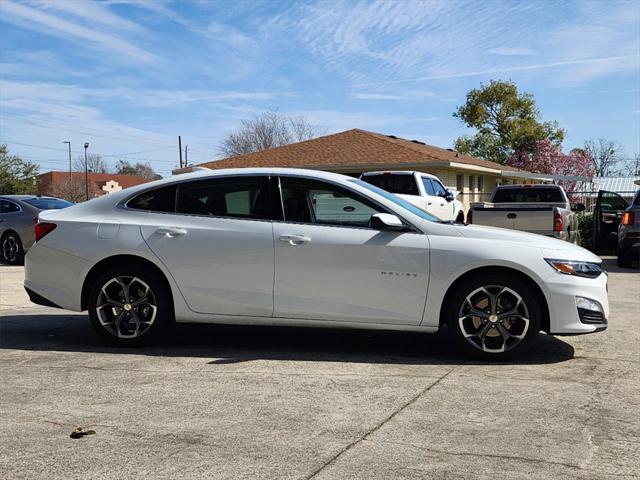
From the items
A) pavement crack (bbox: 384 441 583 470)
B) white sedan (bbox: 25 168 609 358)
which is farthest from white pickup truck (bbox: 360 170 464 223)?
pavement crack (bbox: 384 441 583 470)

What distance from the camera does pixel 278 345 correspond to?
20.6ft

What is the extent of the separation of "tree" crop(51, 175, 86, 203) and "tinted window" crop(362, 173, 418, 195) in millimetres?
54180

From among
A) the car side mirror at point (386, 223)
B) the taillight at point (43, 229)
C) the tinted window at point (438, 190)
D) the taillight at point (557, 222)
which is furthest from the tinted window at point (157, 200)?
the tinted window at point (438, 190)

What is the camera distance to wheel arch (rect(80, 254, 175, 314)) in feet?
19.6

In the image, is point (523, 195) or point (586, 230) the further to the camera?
point (586, 230)

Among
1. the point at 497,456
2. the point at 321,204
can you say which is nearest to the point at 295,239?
the point at 321,204

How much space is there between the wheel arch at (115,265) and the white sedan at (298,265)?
0.4 inches

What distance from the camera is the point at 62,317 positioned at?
26.1 ft

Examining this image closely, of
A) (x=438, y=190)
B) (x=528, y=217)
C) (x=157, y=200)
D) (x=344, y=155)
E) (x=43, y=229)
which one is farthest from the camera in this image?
(x=344, y=155)

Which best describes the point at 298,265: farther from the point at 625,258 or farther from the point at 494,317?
the point at 625,258

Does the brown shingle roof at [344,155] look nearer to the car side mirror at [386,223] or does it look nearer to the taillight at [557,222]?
the taillight at [557,222]

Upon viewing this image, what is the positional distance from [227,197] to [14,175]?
57.3 m

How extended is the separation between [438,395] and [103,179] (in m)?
82.6

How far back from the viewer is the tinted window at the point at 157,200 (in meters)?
6.16
